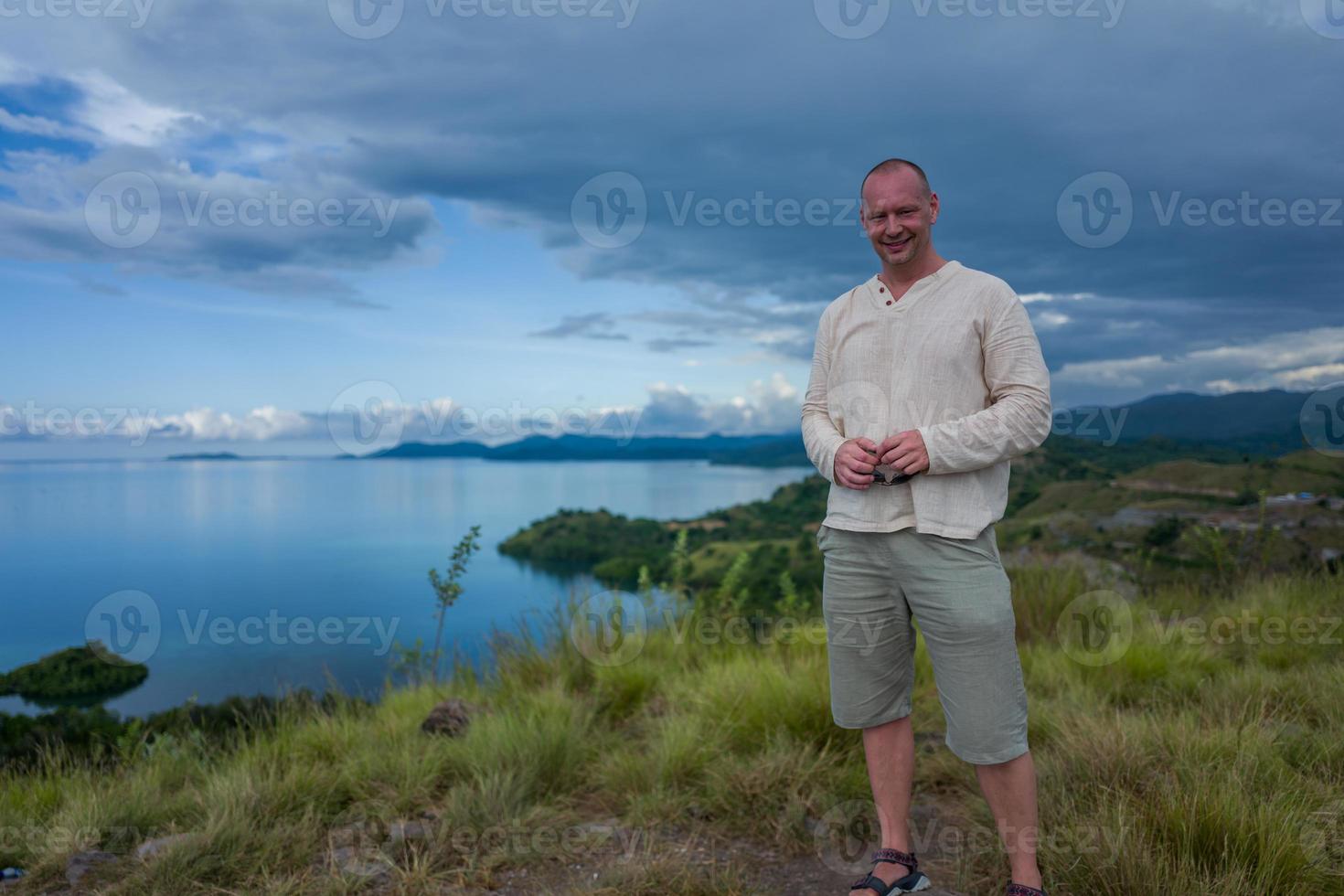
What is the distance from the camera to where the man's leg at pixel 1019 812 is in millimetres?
2283

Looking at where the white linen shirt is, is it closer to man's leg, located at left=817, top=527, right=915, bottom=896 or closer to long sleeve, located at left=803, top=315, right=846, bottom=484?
long sleeve, located at left=803, top=315, right=846, bottom=484

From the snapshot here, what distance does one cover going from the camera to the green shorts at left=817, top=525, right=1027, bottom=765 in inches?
87.5

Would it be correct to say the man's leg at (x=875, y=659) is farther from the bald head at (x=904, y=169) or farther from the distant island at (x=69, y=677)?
the distant island at (x=69, y=677)

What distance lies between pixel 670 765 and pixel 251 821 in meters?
1.69

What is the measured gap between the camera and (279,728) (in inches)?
177

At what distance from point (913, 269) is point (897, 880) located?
1830 millimetres

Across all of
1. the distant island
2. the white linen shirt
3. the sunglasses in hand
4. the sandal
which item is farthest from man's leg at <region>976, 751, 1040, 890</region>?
the distant island

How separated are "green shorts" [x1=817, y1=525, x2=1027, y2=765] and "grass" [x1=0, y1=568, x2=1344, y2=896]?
Answer: 66 cm

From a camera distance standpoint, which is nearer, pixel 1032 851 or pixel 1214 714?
pixel 1032 851

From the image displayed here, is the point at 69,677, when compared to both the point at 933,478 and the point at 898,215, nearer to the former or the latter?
the point at 933,478

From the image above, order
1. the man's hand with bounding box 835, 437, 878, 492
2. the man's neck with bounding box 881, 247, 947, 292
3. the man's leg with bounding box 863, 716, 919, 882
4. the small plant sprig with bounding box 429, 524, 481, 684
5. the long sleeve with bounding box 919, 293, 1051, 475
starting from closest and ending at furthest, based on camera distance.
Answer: the long sleeve with bounding box 919, 293, 1051, 475 < the man's hand with bounding box 835, 437, 878, 492 < the man's neck with bounding box 881, 247, 947, 292 < the man's leg with bounding box 863, 716, 919, 882 < the small plant sprig with bounding box 429, 524, 481, 684

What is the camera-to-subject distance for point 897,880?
246 cm

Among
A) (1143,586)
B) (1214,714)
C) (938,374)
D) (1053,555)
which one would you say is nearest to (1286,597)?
(1143,586)

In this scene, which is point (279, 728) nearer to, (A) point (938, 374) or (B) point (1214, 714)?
(A) point (938, 374)
